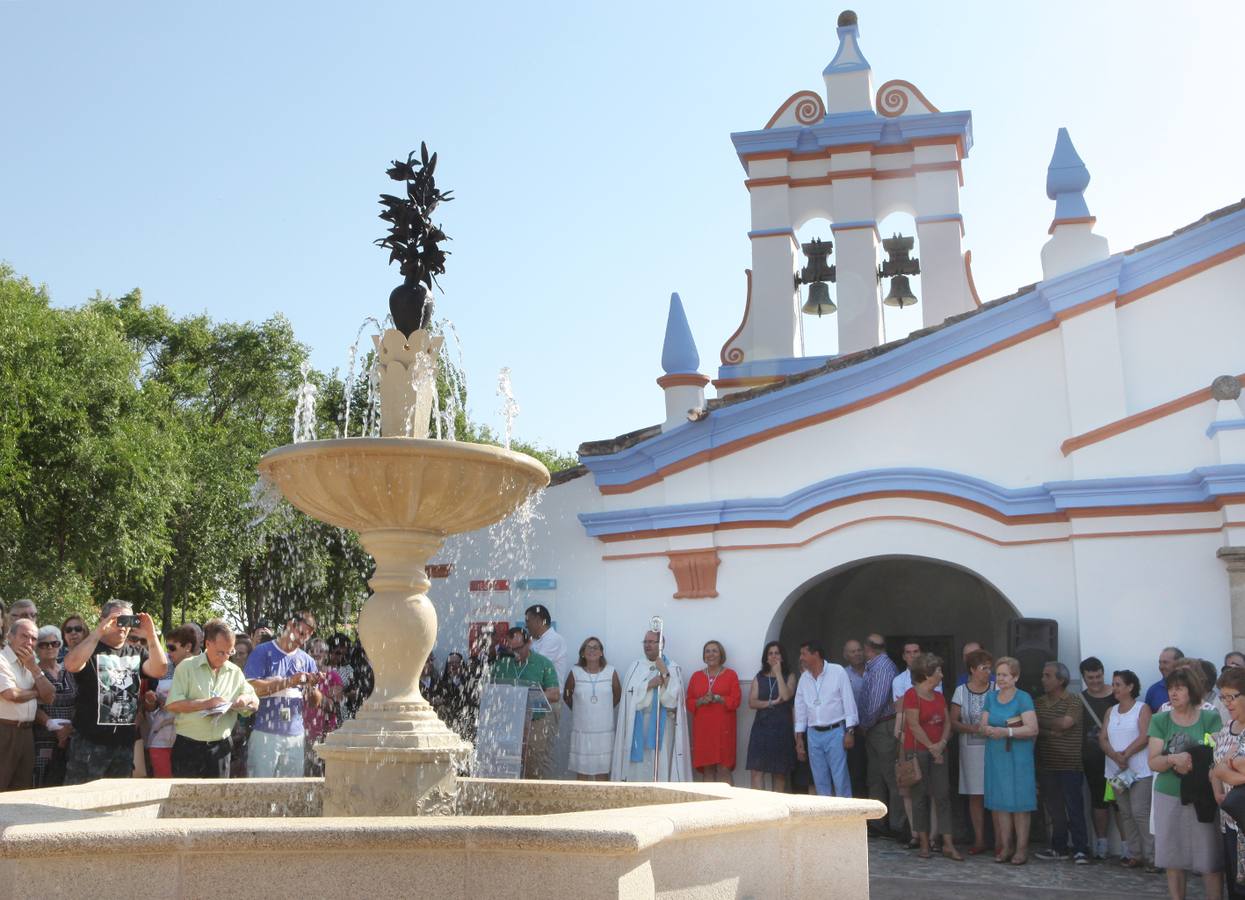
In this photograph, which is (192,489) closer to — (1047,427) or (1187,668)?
(1047,427)

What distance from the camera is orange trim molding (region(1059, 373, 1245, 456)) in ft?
35.9

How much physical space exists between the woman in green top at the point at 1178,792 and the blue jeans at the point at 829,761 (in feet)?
10.8

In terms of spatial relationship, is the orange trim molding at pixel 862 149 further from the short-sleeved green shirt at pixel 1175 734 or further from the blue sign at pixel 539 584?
the short-sleeved green shirt at pixel 1175 734

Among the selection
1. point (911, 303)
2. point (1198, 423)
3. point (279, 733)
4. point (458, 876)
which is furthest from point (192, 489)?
point (458, 876)

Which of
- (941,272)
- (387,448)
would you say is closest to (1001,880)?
(387,448)

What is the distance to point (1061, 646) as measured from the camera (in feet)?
36.5

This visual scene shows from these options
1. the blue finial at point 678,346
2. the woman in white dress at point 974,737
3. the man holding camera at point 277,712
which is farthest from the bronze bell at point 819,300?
the man holding camera at point 277,712

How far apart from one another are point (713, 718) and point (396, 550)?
624 cm

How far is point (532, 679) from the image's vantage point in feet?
38.1

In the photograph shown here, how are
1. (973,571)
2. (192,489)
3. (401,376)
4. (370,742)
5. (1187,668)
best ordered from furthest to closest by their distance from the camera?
(192,489)
(973,571)
(1187,668)
(401,376)
(370,742)

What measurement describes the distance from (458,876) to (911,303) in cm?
1187

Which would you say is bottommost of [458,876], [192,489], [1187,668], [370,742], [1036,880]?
[1036,880]

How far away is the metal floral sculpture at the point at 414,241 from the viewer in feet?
21.5

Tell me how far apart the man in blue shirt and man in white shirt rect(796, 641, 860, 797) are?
2.38 metres
